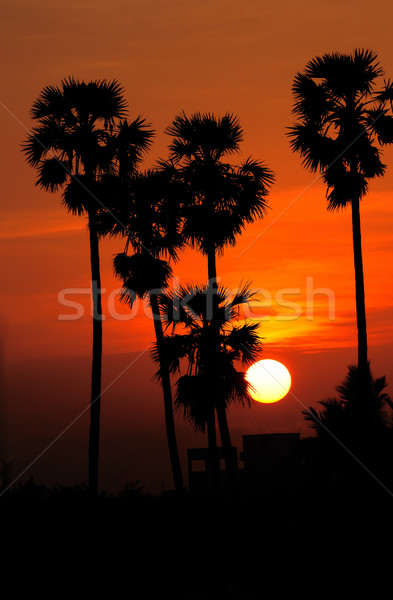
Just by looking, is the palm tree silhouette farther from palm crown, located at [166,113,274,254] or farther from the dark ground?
the dark ground

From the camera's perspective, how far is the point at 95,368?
98.2 ft

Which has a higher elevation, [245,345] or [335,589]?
[245,345]

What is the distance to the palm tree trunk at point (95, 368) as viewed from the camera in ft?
96.6

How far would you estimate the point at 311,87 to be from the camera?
3042 centimetres

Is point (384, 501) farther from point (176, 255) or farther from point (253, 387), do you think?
point (176, 255)

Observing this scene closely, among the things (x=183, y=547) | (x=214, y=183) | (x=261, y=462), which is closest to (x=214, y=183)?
(x=214, y=183)

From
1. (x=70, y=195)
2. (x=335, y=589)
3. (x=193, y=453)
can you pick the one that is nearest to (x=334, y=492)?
(x=335, y=589)

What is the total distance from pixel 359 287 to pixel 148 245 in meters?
11.2

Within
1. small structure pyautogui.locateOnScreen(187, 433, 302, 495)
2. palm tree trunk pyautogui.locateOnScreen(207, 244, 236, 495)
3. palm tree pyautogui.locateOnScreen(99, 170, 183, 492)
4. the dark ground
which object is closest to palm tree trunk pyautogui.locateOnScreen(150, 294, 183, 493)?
palm tree pyautogui.locateOnScreen(99, 170, 183, 492)

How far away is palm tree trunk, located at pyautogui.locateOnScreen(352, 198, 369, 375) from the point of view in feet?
88.7

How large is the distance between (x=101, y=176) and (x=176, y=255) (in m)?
4.93

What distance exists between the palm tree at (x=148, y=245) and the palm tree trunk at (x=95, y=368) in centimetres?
458

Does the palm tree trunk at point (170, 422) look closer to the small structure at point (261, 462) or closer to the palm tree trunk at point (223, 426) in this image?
the palm tree trunk at point (223, 426)

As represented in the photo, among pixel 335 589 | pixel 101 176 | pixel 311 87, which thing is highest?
pixel 311 87
